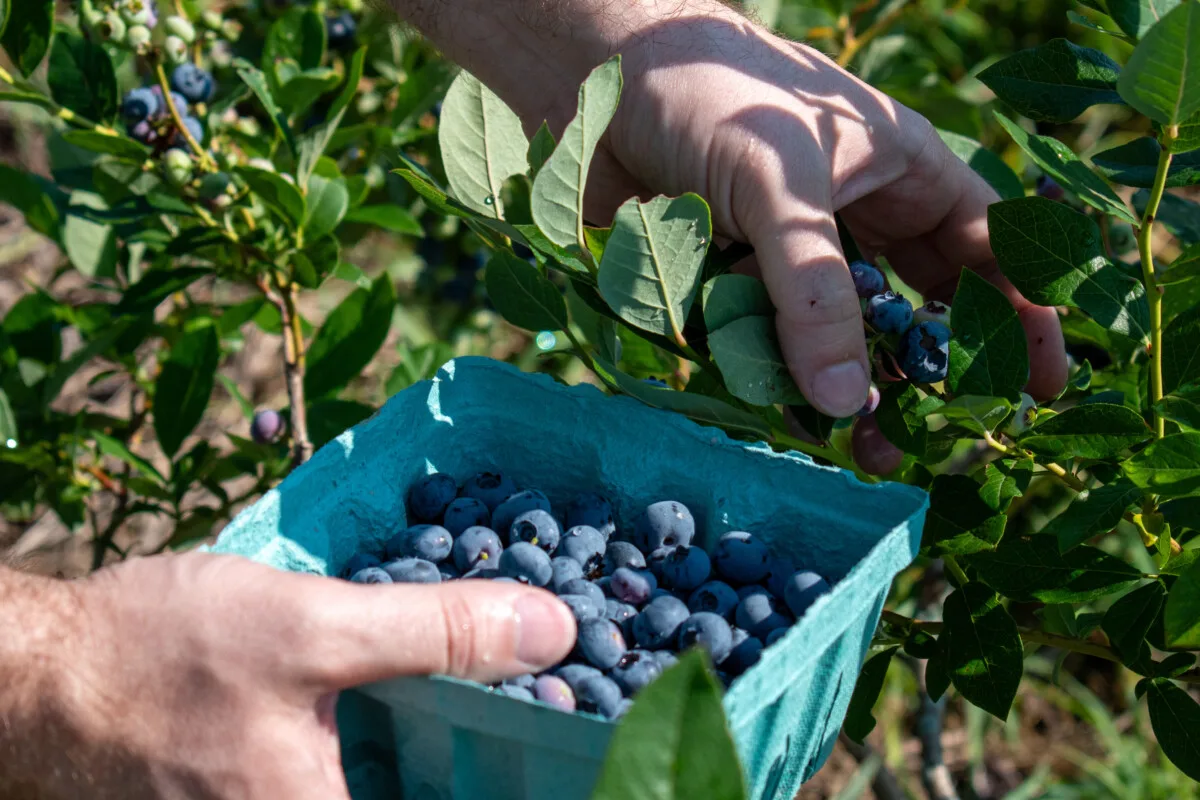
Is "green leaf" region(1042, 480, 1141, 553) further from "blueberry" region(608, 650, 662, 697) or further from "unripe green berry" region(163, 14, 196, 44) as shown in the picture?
"unripe green berry" region(163, 14, 196, 44)

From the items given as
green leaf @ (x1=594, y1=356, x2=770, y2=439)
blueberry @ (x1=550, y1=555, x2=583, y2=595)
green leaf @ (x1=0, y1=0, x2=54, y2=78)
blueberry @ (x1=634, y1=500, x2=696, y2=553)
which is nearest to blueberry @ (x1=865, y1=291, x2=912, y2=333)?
green leaf @ (x1=594, y1=356, x2=770, y2=439)

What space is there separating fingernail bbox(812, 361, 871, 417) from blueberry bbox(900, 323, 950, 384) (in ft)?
0.14

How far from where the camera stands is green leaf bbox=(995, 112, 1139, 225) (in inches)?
35.0

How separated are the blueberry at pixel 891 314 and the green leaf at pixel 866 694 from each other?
31 centimetres

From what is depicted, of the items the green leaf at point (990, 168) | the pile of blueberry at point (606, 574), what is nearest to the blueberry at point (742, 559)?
the pile of blueberry at point (606, 574)

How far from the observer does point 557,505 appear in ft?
3.43

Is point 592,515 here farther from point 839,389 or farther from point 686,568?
point 839,389

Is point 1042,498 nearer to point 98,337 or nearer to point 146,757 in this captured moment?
point 98,337

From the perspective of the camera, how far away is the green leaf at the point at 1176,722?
3.17 feet

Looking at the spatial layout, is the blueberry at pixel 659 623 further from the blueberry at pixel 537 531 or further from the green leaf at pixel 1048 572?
the green leaf at pixel 1048 572

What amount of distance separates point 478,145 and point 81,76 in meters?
0.62

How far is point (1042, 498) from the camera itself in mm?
2621

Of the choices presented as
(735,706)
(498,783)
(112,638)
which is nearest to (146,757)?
(112,638)

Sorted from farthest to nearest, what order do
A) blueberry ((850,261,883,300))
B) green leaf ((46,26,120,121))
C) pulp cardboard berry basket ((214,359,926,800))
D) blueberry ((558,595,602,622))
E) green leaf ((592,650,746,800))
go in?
1. green leaf ((46,26,120,121))
2. blueberry ((850,261,883,300))
3. blueberry ((558,595,602,622))
4. pulp cardboard berry basket ((214,359,926,800))
5. green leaf ((592,650,746,800))
